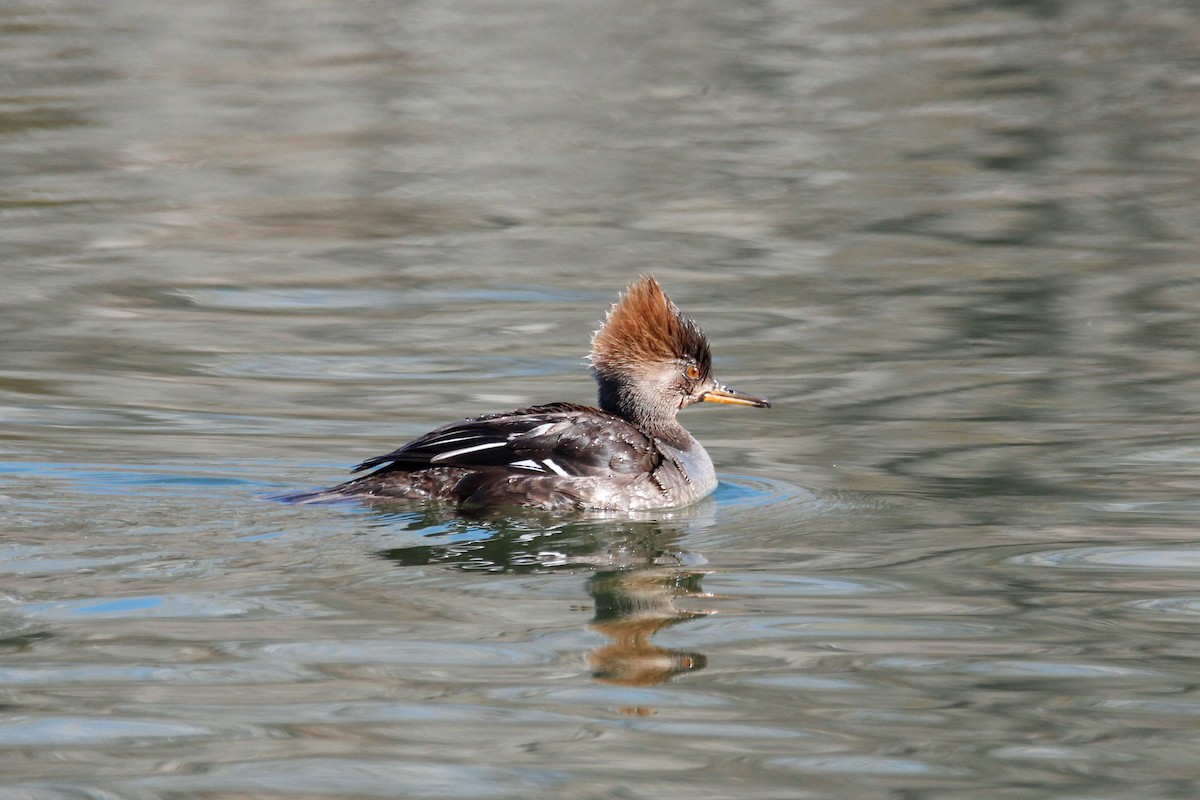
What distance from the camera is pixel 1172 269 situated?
12.7 metres

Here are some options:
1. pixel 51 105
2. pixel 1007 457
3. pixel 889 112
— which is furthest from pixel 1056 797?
pixel 51 105

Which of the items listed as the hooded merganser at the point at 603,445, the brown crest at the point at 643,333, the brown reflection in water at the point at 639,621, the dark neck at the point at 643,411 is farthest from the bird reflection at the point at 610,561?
the brown crest at the point at 643,333

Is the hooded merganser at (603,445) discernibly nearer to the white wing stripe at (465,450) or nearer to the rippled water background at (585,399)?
the white wing stripe at (465,450)

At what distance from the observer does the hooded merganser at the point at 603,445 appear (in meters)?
7.44

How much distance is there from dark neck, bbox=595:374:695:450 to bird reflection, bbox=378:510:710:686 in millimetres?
649

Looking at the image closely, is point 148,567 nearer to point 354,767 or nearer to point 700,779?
point 354,767

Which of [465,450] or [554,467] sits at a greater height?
[465,450]

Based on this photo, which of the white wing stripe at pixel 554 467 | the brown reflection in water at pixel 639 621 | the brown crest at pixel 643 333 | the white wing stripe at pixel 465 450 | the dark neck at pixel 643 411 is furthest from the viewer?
the dark neck at pixel 643 411

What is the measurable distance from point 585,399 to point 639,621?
13.5 ft

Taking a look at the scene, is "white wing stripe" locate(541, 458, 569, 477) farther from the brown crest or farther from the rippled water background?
the brown crest

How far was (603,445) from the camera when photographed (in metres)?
7.71

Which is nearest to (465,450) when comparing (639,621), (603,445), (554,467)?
(554,467)

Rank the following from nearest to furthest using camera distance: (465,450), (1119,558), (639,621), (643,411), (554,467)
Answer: (639,621) → (1119,558) → (465,450) → (554,467) → (643,411)

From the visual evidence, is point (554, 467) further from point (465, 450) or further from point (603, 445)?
point (465, 450)
